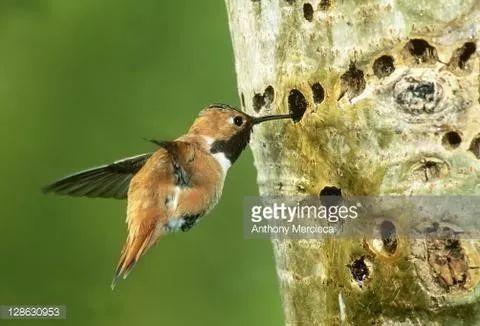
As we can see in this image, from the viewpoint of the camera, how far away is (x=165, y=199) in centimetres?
312

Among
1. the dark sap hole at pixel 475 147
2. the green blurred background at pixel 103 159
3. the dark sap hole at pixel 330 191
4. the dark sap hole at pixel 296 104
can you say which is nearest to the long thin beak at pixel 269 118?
the dark sap hole at pixel 296 104

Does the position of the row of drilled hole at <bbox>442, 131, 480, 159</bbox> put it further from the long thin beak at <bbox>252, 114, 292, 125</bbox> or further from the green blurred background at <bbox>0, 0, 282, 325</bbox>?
the green blurred background at <bbox>0, 0, 282, 325</bbox>

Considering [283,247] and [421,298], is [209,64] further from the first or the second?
[421,298]

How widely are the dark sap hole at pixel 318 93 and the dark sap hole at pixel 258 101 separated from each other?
27 cm

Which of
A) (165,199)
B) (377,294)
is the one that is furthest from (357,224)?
(165,199)

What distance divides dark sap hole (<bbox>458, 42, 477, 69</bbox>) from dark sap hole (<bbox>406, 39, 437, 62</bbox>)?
65 millimetres

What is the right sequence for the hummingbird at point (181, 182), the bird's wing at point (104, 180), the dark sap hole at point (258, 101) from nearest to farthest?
the dark sap hole at point (258, 101)
the hummingbird at point (181, 182)
the bird's wing at point (104, 180)

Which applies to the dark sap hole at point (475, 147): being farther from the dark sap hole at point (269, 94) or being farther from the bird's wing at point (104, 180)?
the bird's wing at point (104, 180)

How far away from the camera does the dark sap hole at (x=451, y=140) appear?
2.46m

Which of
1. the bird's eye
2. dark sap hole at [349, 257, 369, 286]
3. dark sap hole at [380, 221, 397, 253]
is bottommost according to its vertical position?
dark sap hole at [349, 257, 369, 286]

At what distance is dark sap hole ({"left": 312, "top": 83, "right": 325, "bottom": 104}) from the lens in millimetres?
2684

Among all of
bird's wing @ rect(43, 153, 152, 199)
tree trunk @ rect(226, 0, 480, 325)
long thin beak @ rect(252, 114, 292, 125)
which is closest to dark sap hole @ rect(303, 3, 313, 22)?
tree trunk @ rect(226, 0, 480, 325)

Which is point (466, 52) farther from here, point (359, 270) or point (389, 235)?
point (359, 270)

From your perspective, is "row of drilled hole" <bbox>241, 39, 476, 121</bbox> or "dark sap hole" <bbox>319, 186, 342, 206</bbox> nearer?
"row of drilled hole" <bbox>241, 39, 476, 121</bbox>
